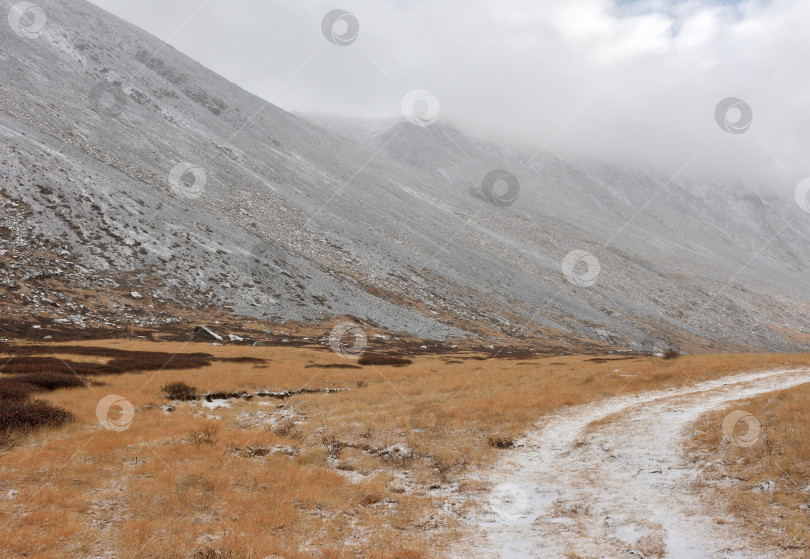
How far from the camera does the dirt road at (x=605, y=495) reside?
8492mm

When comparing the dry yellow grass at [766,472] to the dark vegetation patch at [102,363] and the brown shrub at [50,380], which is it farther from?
the dark vegetation patch at [102,363]

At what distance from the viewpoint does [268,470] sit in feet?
42.0

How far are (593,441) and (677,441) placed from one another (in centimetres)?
246

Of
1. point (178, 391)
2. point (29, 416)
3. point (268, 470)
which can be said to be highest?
point (178, 391)

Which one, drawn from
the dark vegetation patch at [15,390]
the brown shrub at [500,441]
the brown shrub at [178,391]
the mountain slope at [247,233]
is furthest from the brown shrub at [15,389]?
the mountain slope at [247,233]

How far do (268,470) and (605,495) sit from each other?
9023mm

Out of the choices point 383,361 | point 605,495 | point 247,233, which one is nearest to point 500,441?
point 605,495

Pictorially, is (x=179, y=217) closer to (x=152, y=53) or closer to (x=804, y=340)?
(x=152, y=53)

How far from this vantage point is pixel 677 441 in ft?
45.1

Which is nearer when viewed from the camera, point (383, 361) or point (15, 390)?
point (15, 390)

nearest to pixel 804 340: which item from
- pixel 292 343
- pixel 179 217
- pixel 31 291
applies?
pixel 292 343

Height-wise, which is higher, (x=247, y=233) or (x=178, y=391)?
(x=247, y=233)

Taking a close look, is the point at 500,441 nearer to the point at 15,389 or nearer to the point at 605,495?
the point at 605,495

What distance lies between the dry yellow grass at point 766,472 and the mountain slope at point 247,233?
1991 inches
